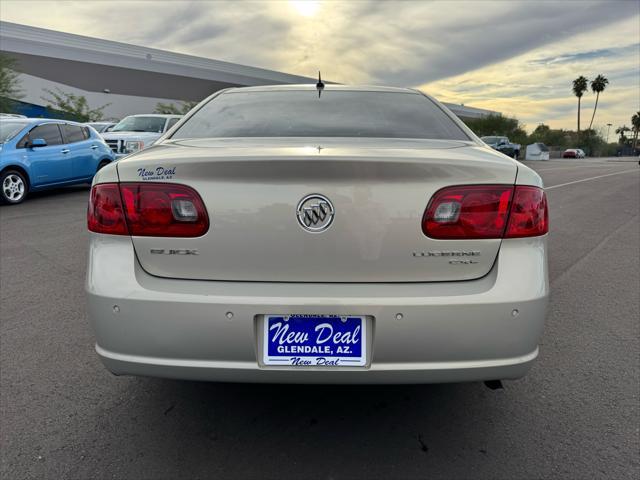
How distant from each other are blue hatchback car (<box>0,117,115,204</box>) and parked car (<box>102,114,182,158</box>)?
5.37ft

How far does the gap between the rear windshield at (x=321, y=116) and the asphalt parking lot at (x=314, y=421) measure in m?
1.38

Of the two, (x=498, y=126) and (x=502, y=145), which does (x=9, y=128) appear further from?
(x=498, y=126)

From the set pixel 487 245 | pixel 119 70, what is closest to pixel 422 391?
pixel 487 245

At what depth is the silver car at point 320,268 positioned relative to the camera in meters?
2.03

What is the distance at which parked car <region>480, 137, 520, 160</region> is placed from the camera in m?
3.52

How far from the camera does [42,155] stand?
33.5 ft

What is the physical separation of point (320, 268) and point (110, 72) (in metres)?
46.4

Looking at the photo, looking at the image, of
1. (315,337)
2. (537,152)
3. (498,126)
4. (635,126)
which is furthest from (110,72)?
(635,126)

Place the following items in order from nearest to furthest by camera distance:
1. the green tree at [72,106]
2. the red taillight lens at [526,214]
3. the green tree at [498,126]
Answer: the red taillight lens at [526,214]
the green tree at [72,106]
the green tree at [498,126]

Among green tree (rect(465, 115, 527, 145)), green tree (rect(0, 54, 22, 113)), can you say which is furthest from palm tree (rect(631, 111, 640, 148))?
green tree (rect(0, 54, 22, 113))

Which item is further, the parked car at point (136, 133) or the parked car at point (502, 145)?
the parked car at point (136, 133)

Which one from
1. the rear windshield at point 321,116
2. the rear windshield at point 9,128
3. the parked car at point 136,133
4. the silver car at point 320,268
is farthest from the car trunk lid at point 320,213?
the parked car at point 136,133

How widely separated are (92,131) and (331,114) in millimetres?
10363

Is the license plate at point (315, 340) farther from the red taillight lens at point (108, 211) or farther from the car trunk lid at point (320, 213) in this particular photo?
the red taillight lens at point (108, 211)
